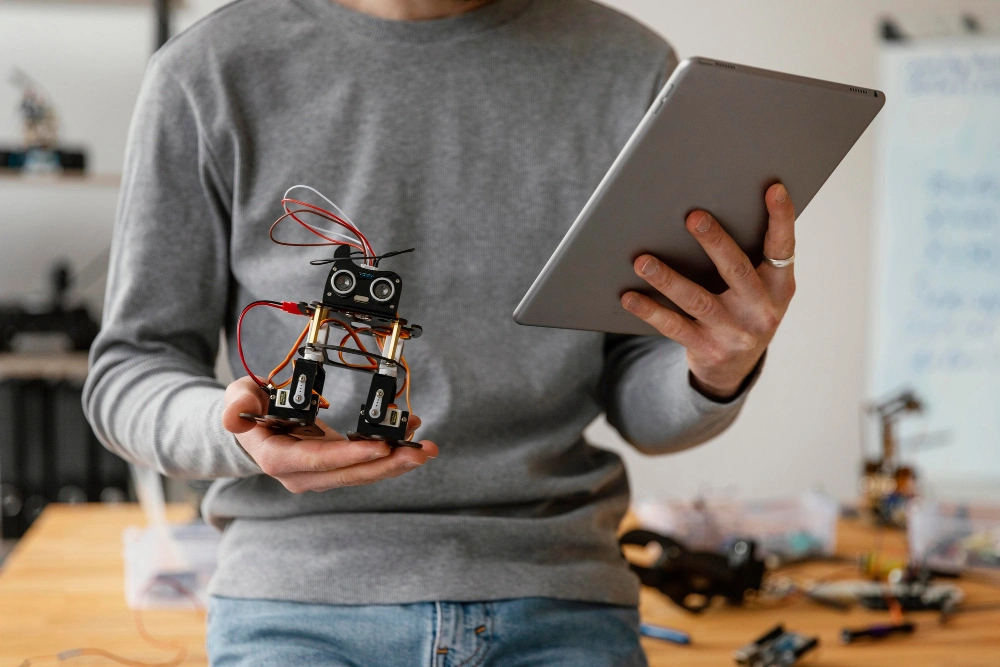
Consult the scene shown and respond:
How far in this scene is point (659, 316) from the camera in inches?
30.9

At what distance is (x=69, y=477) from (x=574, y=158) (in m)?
1.76

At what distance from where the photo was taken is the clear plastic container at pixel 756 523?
1407mm

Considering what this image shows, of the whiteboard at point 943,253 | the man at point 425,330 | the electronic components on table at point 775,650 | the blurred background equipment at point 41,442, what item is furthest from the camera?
the whiteboard at point 943,253

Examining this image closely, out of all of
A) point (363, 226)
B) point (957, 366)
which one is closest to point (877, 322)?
point (957, 366)

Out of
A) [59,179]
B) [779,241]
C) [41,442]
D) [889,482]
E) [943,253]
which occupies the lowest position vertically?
[41,442]

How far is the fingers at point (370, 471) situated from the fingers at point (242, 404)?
56 millimetres

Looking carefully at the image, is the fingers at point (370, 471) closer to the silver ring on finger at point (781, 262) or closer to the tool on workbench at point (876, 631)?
the silver ring on finger at point (781, 262)

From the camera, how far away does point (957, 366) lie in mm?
2703

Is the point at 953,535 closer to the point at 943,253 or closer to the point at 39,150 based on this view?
the point at 943,253

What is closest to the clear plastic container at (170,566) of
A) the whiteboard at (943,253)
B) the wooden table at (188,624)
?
the wooden table at (188,624)

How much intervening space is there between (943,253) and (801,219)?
416 millimetres

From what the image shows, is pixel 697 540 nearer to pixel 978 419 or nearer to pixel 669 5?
pixel 978 419

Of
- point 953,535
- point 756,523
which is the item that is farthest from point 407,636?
point 953,535

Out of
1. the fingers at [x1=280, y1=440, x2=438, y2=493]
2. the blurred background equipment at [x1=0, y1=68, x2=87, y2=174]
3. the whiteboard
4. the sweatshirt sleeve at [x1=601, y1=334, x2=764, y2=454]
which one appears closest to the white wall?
the whiteboard
